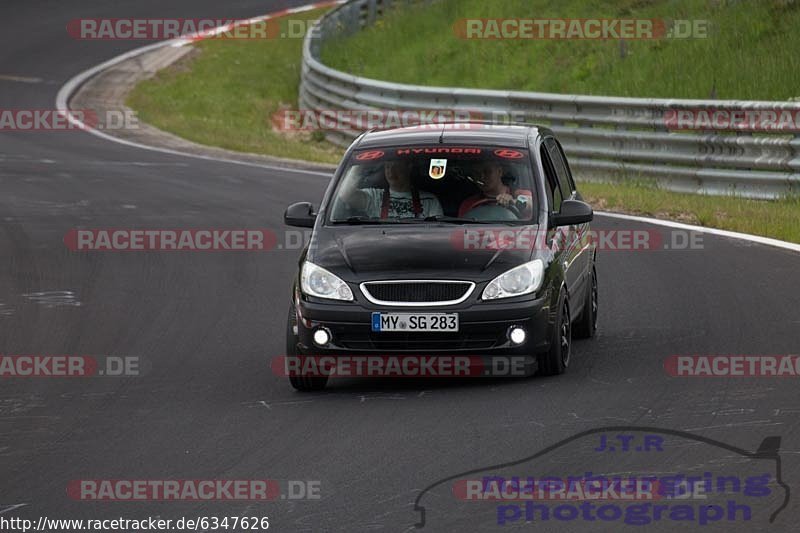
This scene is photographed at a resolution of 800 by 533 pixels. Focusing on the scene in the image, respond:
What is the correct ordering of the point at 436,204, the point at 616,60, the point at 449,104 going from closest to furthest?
the point at 436,204 → the point at 449,104 → the point at 616,60

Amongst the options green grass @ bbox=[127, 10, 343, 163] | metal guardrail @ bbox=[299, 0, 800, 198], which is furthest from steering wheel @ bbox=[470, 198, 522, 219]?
green grass @ bbox=[127, 10, 343, 163]

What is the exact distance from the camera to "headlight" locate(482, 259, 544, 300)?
33.2ft

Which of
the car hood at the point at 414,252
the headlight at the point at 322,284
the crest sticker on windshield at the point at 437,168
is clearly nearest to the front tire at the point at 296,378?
the headlight at the point at 322,284

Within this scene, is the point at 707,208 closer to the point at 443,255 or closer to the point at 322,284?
the point at 443,255

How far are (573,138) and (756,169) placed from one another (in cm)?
322

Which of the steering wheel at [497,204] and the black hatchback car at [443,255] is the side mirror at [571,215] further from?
the steering wheel at [497,204]

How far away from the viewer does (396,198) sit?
11.1 meters

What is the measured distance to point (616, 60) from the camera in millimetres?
27531

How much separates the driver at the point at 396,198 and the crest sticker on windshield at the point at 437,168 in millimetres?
145

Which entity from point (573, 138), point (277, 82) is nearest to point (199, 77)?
point (277, 82)

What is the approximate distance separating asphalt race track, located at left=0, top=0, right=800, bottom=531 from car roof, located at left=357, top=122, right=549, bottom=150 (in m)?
1.57

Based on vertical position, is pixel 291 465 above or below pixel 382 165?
below

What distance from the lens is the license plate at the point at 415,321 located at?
9984mm

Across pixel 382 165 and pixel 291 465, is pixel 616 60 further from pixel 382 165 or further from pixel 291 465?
pixel 291 465
